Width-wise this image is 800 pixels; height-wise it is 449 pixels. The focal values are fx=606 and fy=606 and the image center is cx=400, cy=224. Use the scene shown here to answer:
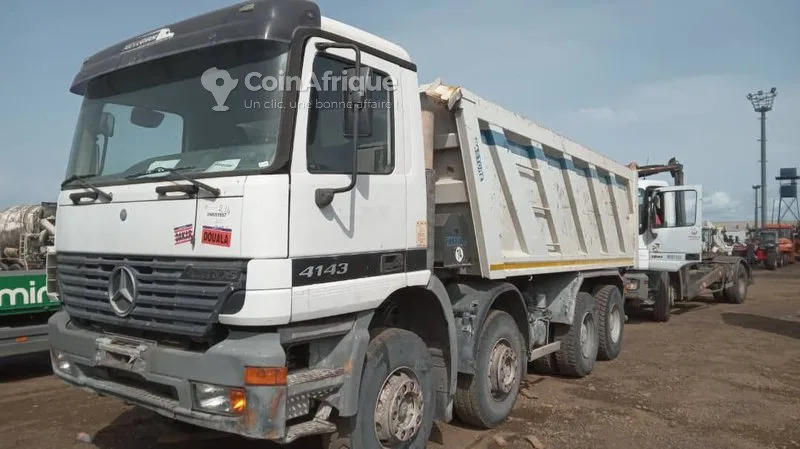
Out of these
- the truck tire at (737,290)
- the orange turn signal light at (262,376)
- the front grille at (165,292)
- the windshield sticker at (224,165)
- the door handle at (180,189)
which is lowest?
the truck tire at (737,290)

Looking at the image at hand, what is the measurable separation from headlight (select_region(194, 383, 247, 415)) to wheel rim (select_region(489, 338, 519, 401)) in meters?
2.61

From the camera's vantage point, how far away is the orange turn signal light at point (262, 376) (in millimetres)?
3117

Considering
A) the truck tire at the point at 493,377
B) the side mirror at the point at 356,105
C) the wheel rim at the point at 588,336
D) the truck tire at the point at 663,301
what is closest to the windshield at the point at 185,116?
the side mirror at the point at 356,105

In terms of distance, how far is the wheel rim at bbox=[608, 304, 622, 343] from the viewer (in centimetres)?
832

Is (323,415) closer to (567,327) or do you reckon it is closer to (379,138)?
(379,138)

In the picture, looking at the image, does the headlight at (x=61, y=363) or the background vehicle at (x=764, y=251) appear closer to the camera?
the headlight at (x=61, y=363)

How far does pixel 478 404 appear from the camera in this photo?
5055 mm

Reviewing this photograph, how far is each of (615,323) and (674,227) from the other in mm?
5344

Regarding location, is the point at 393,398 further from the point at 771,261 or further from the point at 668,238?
the point at 771,261

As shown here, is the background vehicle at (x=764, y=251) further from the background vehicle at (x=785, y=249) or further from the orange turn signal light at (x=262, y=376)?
the orange turn signal light at (x=262, y=376)

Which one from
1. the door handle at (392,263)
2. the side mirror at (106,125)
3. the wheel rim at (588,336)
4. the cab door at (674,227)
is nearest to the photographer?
the door handle at (392,263)

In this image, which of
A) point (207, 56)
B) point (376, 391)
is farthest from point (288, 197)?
point (376, 391)

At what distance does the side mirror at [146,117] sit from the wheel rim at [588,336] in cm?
546

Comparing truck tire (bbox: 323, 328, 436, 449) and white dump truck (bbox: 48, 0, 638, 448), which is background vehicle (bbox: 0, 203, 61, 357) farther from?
truck tire (bbox: 323, 328, 436, 449)
